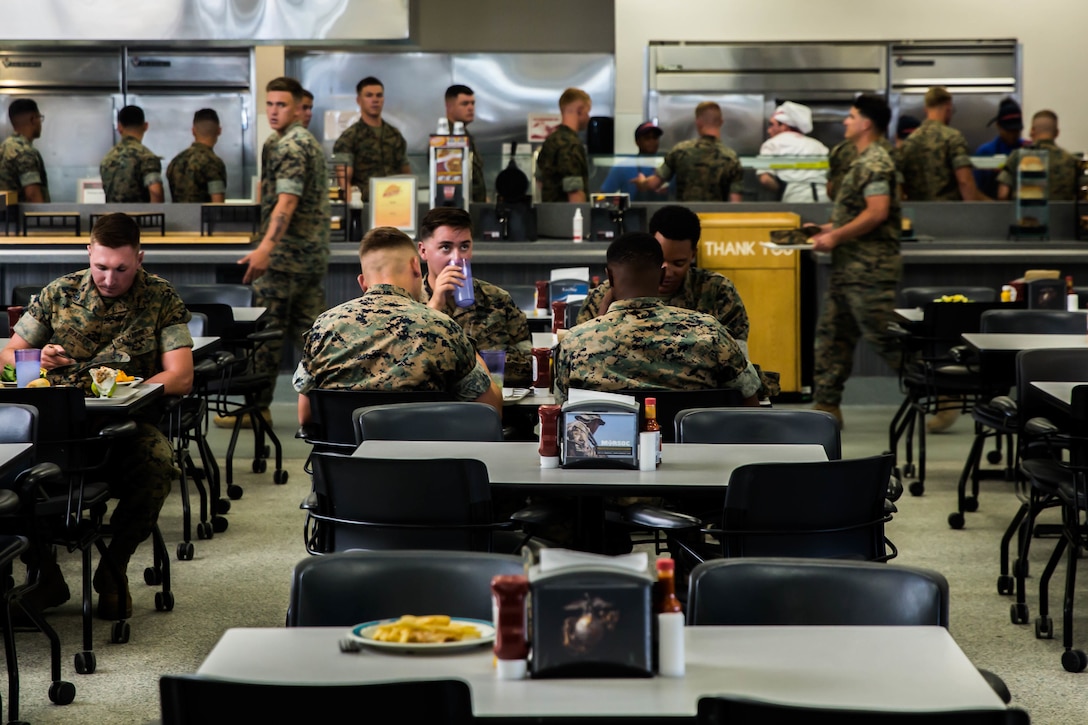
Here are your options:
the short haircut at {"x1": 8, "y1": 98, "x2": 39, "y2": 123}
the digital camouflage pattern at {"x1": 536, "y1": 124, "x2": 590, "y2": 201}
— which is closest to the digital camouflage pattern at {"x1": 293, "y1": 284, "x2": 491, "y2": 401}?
the digital camouflage pattern at {"x1": 536, "y1": 124, "x2": 590, "y2": 201}

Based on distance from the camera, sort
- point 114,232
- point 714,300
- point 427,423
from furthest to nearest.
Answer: point 714,300, point 114,232, point 427,423

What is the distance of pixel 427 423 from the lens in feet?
12.9

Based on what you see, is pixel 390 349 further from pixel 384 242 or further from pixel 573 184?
pixel 573 184

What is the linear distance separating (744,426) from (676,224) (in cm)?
156

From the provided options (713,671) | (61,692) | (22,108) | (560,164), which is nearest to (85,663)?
(61,692)

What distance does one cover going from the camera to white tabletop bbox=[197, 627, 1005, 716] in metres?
1.89

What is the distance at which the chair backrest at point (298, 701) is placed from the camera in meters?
1.80

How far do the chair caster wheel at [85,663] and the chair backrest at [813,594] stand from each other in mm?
2336

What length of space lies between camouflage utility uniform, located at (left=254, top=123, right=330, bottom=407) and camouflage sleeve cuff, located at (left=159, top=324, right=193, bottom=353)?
2.67 meters

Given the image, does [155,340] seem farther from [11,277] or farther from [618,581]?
[11,277]

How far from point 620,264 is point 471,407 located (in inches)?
25.3

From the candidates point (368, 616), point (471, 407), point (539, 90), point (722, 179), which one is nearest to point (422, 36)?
point (539, 90)

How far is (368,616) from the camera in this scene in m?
2.35

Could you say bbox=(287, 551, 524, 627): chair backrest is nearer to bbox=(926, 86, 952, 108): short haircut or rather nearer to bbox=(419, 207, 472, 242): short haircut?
bbox=(419, 207, 472, 242): short haircut
